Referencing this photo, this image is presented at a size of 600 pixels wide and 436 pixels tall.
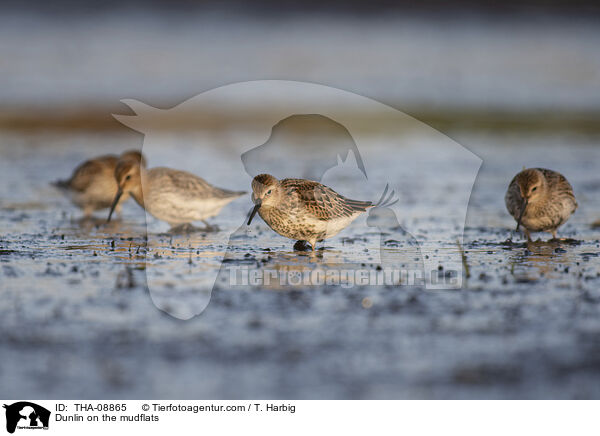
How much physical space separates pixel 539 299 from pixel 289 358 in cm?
251

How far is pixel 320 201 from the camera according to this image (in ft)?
29.0

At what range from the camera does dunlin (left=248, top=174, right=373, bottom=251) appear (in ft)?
28.4

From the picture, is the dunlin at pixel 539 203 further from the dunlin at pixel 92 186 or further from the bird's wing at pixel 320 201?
the dunlin at pixel 92 186

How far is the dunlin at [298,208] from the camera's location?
8.65 metres

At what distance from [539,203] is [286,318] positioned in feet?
13.6

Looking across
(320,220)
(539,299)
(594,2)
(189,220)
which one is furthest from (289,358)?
(594,2)

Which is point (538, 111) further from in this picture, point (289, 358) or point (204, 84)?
point (289, 358)

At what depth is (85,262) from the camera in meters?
8.23

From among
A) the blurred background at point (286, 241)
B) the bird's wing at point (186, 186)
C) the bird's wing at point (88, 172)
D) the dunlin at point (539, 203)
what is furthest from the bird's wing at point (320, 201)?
the bird's wing at point (88, 172)

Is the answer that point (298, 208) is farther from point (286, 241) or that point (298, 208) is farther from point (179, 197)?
point (179, 197)

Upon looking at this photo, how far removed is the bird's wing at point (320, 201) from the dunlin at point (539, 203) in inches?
76.3

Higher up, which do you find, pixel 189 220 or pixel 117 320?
pixel 189 220

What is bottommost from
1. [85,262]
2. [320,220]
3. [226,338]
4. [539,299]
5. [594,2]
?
[226,338]
